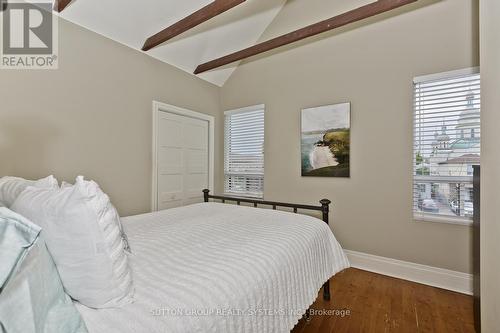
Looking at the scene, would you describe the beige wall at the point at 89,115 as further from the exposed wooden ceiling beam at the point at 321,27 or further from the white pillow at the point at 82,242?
the white pillow at the point at 82,242

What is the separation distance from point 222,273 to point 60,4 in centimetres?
268

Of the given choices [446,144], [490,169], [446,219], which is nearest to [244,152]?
[446,144]

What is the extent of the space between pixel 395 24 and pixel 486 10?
1.20 meters

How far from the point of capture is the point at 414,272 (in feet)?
7.97

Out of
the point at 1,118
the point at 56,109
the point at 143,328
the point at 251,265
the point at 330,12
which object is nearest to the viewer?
the point at 143,328

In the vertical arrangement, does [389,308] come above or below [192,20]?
below

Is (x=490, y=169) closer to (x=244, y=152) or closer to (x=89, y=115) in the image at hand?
(x=244, y=152)

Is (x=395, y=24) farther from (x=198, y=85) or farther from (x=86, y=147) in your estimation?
(x=86, y=147)

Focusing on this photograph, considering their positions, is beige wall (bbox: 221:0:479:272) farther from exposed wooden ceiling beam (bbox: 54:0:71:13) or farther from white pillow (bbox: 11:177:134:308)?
white pillow (bbox: 11:177:134:308)

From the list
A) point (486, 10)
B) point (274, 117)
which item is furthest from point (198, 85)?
point (486, 10)

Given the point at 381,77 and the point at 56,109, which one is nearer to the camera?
the point at 56,109

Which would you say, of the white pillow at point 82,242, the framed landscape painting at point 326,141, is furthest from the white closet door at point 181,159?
the white pillow at point 82,242

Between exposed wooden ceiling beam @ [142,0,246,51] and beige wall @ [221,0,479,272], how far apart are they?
132 centimetres

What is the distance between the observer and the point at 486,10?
4.89 feet
